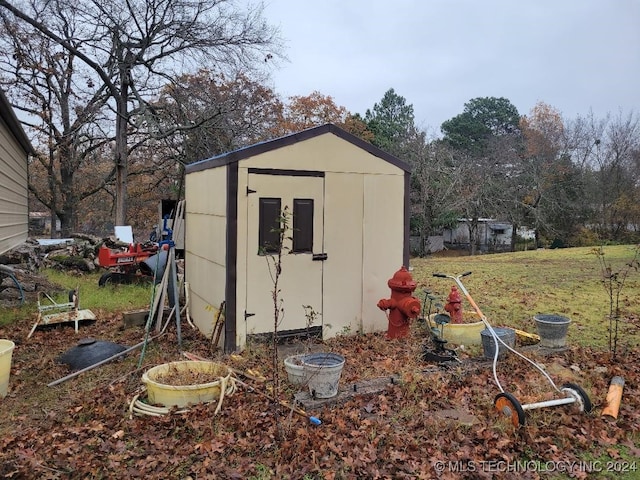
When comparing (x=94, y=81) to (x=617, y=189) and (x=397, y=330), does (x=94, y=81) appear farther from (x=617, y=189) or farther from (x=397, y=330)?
(x=617, y=189)

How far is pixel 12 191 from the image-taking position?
32.7ft

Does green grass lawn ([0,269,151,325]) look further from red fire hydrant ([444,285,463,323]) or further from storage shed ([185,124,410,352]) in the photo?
red fire hydrant ([444,285,463,323])

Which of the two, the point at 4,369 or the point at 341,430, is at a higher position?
the point at 4,369

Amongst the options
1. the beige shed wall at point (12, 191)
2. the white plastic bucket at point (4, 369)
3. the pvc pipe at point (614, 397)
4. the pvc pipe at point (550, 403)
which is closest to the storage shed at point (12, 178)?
the beige shed wall at point (12, 191)

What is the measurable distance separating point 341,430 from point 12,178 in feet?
32.5

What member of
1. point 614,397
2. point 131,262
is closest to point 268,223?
point 614,397

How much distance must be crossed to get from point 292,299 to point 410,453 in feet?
9.13

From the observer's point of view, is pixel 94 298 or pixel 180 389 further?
pixel 94 298

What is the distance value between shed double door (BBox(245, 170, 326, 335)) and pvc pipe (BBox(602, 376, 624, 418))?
3.20 meters

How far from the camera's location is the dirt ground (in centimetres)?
298

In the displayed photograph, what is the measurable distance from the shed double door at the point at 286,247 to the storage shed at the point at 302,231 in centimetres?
1

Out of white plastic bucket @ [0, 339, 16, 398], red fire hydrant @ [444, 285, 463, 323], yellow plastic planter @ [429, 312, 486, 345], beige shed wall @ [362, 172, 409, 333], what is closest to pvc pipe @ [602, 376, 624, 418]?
yellow plastic planter @ [429, 312, 486, 345]

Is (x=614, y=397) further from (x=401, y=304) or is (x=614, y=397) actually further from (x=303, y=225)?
(x=303, y=225)

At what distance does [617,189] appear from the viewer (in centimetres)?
2391
